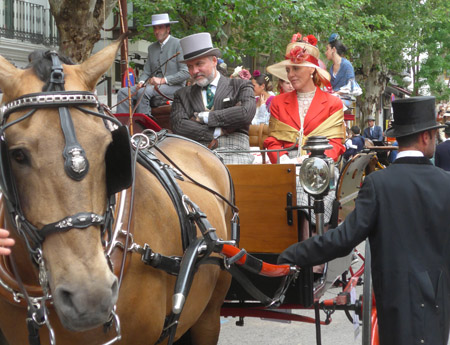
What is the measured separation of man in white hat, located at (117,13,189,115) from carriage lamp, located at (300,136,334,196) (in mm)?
2689

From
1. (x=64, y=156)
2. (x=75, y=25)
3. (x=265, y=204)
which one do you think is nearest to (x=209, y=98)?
(x=265, y=204)

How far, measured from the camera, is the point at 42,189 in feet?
7.88

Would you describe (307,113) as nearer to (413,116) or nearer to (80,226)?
(413,116)

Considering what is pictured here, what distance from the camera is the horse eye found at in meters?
2.44

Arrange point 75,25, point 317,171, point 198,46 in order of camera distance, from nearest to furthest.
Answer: point 317,171
point 198,46
point 75,25

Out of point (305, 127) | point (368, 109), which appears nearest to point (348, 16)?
point (368, 109)

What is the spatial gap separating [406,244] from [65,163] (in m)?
1.82

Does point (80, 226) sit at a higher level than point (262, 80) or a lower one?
lower

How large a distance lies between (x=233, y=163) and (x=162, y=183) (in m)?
Result: 1.99

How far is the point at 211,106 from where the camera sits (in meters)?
5.36

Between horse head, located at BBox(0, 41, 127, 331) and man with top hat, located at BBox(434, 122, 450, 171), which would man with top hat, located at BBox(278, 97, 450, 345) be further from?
man with top hat, located at BBox(434, 122, 450, 171)

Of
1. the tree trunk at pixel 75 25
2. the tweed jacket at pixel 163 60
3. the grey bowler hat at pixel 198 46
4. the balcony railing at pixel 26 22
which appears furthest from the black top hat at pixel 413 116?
the balcony railing at pixel 26 22

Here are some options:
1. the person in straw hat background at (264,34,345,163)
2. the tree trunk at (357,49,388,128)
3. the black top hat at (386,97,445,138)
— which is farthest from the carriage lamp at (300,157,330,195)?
the tree trunk at (357,49,388,128)

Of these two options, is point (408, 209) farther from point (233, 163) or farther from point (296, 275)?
point (233, 163)
